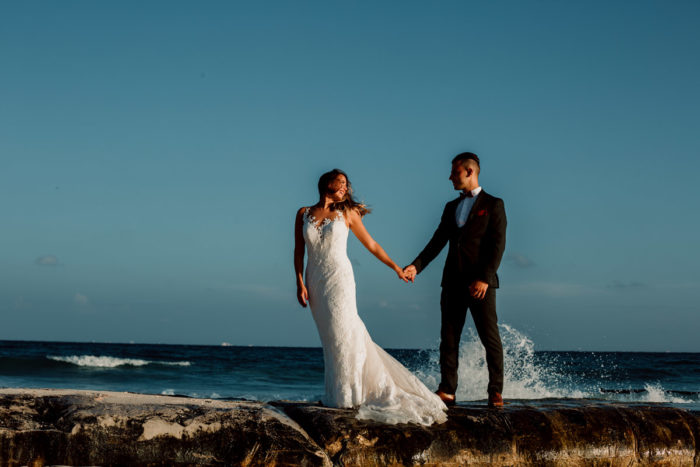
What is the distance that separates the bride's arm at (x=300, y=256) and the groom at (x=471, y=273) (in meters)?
1.05

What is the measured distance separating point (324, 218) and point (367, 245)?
19.2 inches

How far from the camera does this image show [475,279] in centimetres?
568

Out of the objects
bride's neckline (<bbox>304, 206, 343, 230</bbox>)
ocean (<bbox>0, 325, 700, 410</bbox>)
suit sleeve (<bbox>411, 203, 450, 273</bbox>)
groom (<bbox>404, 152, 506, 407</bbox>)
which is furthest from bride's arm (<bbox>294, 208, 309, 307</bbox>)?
ocean (<bbox>0, 325, 700, 410</bbox>)

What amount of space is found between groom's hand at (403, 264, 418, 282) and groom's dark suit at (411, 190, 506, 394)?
282mm

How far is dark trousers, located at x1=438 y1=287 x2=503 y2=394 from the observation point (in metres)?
5.65

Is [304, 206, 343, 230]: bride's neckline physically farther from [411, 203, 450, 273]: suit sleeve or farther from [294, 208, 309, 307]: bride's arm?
[411, 203, 450, 273]: suit sleeve

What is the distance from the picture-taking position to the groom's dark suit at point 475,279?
18.5 feet

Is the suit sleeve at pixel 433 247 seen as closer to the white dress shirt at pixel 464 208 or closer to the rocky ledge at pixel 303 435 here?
the white dress shirt at pixel 464 208

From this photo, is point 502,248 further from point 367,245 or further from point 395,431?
point 395,431

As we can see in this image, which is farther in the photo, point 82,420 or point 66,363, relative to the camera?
point 66,363

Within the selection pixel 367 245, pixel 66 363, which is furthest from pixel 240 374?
pixel 367 245

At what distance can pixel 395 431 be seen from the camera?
467 cm

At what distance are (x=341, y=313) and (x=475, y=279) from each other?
4.17 ft

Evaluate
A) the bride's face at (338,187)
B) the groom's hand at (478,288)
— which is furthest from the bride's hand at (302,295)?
the groom's hand at (478,288)
